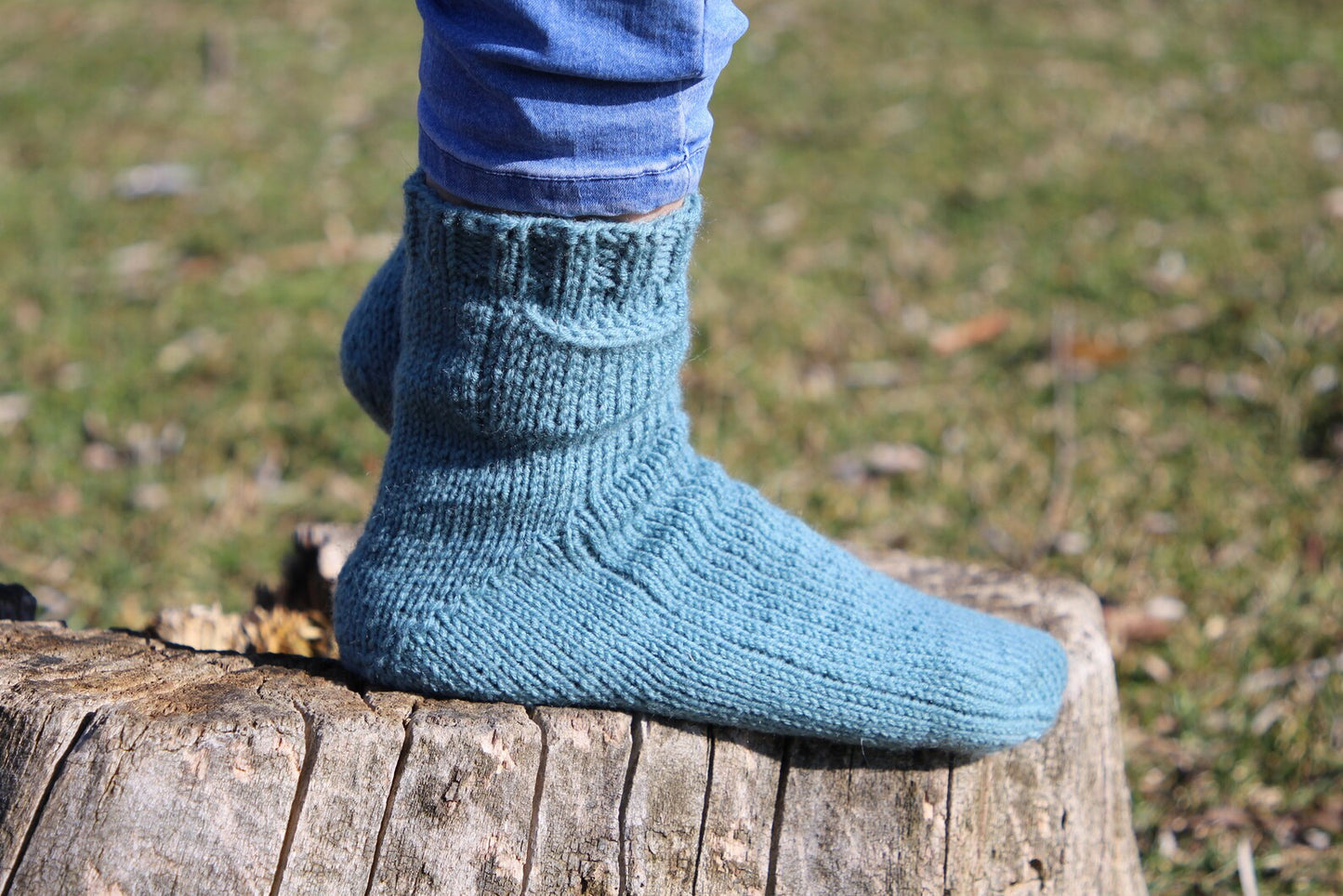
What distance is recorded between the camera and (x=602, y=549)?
1124mm

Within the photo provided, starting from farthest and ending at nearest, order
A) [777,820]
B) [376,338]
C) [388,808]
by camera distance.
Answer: [376,338] → [777,820] → [388,808]

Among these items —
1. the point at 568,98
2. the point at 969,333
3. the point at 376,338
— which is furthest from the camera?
the point at 969,333

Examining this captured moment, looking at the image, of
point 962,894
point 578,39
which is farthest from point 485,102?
point 962,894

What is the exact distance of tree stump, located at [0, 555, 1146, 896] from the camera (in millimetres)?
964

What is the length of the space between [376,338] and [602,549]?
35cm

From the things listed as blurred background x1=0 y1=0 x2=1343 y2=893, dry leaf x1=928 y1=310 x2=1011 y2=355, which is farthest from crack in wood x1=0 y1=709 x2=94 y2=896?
dry leaf x1=928 y1=310 x2=1011 y2=355

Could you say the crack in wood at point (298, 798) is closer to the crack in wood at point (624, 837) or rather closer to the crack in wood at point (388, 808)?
the crack in wood at point (388, 808)

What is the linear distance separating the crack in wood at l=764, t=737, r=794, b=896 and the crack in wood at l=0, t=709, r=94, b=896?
597 mm

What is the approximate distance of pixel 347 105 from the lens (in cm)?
429

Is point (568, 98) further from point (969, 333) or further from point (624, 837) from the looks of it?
point (969, 333)

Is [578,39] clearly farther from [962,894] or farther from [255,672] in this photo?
[962,894]

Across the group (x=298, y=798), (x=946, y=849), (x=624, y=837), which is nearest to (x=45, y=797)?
(x=298, y=798)

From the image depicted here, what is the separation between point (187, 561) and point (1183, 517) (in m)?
1.80

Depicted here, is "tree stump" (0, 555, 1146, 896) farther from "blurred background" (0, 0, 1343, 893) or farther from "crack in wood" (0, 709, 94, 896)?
"blurred background" (0, 0, 1343, 893)
